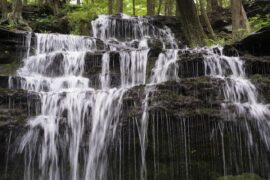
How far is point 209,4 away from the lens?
18922 mm

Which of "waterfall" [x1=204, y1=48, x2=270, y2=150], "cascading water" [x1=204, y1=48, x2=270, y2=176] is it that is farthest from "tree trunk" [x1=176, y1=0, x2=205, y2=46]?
"cascading water" [x1=204, y1=48, x2=270, y2=176]

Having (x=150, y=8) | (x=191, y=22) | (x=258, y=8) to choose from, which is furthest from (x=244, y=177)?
(x=150, y=8)

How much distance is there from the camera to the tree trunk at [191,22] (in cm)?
1083

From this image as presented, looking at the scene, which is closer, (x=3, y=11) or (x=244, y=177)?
(x=244, y=177)

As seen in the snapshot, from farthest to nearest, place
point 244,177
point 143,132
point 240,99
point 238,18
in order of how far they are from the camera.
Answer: point 238,18, point 240,99, point 143,132, point 244,177

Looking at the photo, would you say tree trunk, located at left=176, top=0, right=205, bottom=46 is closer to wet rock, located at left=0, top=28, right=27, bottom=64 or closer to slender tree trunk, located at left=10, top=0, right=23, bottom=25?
wet rock, located at left=0, top=28, right=27, bottom=64

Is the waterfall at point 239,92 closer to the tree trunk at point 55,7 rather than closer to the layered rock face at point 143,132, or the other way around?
the layered rock face at point 143,132

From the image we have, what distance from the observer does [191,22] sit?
10992 mm

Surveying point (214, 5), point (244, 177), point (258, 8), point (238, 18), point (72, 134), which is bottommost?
point (244, 177)

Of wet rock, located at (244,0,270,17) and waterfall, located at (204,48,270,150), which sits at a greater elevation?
wet rock, located at (244,0,270,17)

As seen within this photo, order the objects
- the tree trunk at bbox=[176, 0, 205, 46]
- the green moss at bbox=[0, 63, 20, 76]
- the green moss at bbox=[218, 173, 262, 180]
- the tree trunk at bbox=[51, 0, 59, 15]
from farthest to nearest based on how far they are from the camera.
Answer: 1. the tree trunk at bbox=[51, 0, 59, 15]
2. the tree trunk at bbox=[176, 0, 205, 46]
3. the green moss at bbox=[0, 63, 20, 76]
4. the green moss at bbox=[218, 173, 262, 180]

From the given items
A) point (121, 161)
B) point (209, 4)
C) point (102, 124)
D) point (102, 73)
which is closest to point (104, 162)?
point (121, 161)

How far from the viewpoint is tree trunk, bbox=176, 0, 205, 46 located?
35.5ft

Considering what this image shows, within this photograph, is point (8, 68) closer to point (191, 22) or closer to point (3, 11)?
point (3, 11)
